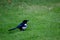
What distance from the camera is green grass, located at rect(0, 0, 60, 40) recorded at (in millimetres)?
10922

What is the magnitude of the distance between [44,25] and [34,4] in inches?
242

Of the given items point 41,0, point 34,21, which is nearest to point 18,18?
point 34,21

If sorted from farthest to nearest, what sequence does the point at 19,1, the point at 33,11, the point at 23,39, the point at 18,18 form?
the point at 19,1
the point at 33,11
the point at 18,18
the point at 23,39

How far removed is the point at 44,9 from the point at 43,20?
3.09 m

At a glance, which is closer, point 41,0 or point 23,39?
point 23,39

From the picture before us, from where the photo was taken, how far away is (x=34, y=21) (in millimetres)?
13602

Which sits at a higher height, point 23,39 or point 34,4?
point 23,39

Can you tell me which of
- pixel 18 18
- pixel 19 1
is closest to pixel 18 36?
pixel 18 18

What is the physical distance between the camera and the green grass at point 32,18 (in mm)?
10922

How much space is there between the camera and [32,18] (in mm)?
14406

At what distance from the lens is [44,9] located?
1677cm

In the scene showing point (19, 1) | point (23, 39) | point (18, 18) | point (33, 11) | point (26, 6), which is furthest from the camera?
point (19, 1)

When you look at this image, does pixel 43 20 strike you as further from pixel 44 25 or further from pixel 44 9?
pixel 44 9

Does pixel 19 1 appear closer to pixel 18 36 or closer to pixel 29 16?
pixel 29 16
